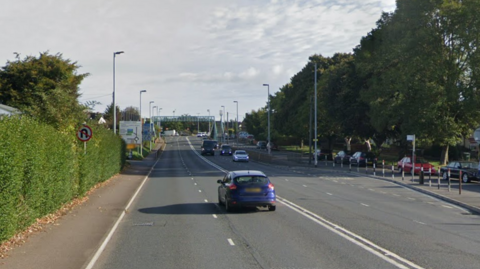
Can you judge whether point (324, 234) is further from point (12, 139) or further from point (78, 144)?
point (78, 144)

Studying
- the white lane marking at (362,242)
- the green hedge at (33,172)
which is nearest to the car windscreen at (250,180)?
the white lane marking at (362,242)

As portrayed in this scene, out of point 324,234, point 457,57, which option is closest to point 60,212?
point 324,234

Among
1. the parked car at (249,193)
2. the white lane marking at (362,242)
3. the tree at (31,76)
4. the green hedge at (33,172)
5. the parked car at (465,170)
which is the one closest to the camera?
the white lane marking at (362,242)

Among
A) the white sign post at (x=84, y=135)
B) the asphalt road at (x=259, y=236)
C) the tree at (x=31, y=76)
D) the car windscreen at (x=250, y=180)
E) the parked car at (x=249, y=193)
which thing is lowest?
the asphalt road at (x=259, y=236)

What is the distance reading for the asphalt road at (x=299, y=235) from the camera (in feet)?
36.4

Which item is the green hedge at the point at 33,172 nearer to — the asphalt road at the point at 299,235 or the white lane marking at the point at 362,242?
the asphalt road at the point at 299,235

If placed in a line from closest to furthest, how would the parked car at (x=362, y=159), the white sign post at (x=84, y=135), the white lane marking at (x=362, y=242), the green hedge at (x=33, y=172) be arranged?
1. the white lane marking at (x=362, y=242)
2. the green hedge at (x=33, y=172)
3. the white sign post at (x=84, y=135)
4. the parked car at (x=362, y=159)

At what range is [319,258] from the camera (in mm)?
11281

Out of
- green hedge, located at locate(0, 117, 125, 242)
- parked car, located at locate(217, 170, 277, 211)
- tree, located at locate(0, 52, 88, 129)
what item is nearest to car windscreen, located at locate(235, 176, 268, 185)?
parked car, located at locate(217, 170, 277, 211)

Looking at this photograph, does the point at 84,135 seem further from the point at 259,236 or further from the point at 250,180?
the point at 259,236

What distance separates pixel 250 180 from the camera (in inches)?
765

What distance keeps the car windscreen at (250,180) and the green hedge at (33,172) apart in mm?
5777

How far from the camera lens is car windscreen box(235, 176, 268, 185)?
63.1 ft

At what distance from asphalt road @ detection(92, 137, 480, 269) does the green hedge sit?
2.13 meters
